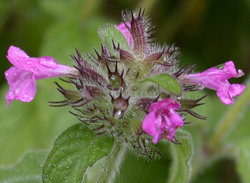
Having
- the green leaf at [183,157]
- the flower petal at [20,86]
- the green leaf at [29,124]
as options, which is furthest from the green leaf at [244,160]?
the flower petal at [20,86]

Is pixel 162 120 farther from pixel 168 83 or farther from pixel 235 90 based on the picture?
pixel 235 90

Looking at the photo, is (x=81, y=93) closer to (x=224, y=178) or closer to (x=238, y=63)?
(x=224, y=178)

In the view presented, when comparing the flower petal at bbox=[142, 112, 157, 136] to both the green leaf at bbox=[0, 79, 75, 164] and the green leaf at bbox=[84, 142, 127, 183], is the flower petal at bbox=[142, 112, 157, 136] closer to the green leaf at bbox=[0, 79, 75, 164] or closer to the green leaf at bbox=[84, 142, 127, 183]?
the green leaf at bbox=[84, 142, 127, 183]

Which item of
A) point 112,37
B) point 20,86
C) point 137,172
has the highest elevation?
point 112,37

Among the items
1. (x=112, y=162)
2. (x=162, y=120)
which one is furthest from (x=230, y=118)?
(x=162, y=120)

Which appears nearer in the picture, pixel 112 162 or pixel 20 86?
pixel 20 86

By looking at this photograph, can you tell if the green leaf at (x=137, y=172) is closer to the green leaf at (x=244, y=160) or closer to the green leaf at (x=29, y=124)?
the green leaf at (x=244, y=160)
